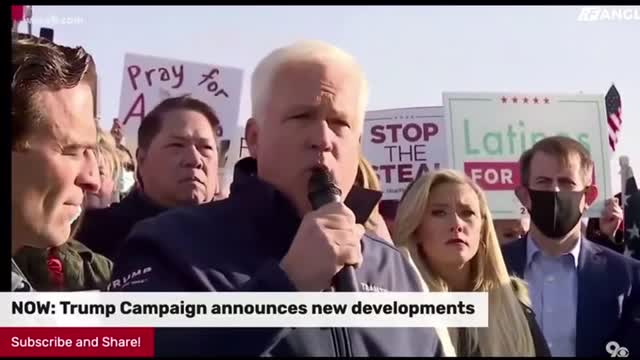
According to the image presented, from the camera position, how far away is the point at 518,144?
3.11 metres

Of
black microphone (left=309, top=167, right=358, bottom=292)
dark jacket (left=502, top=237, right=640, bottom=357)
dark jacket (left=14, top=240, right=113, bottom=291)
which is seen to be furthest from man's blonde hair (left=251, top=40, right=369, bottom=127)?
dark jacket (left=502, top=237, right=640, bottom=357)

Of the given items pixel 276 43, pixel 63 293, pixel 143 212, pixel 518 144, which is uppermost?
pixel 276 43

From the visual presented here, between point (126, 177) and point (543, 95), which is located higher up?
point (543, 95)

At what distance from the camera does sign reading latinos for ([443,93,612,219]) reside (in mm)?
3100

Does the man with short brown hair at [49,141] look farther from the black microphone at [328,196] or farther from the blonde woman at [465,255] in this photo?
the blonde woman at [465,255]

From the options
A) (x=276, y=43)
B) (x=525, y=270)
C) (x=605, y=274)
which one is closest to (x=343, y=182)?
(x=276, y=43)

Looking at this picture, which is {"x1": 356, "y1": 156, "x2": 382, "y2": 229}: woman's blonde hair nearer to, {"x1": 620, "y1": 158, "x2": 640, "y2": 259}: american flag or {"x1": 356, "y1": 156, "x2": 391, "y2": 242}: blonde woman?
{"x1": 356, "y1": 156, "x2": 391, "y2": 242}: blonde woman

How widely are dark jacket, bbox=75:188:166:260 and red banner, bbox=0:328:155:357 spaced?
311mm

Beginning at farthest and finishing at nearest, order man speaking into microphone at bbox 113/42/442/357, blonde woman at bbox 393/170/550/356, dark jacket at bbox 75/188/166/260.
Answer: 1. blonde woman at bbox 393/170/550/356
2. dark jacket at bbox 75/188/166/260
3. man speaking into microphone at bbox 113/42/442/357

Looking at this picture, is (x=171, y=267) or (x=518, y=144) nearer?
(x=171, y=267)

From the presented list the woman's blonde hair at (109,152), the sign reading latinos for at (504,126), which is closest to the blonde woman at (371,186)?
the sign reading latinos for at (504,126)

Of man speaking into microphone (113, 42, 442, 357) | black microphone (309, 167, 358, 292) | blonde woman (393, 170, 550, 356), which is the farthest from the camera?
blonde woman (393, 170, 550, 356)
